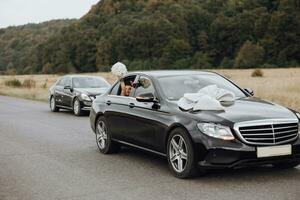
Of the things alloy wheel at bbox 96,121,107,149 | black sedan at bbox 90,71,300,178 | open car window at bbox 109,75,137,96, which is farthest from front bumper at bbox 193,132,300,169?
alloy wheel at bbox 96,121,107,149

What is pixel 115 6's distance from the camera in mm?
111625

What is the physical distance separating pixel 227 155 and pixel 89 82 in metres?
14.0

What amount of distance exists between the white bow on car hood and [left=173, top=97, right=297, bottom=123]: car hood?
0.08m

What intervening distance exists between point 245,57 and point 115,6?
2970cm

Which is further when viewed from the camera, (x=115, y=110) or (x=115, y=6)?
(x=115, y=6)

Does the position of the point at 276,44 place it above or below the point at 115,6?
below

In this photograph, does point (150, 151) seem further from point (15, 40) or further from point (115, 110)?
point (15, 40)

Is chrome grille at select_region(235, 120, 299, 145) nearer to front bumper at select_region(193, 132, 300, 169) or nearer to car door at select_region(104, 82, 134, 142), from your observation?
front bumper at select_region(193, 132, 300, 169)

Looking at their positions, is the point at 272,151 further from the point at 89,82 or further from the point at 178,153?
the point at 89,82

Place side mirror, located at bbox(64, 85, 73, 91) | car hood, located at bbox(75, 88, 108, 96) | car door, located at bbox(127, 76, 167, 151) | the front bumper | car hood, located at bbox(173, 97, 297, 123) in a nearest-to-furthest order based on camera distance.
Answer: the front bumper → car hood, located at bbox(173, 97, 297, 123) → car door, located at bbox(127, 76, 167, 151) → car hood, located at bbox(75, 88, 108, 96) → side mirror, located at bbox(64, 85, 73, 91)

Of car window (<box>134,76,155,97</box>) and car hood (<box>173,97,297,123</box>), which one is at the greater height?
car window (<box>134,76,155,97</box>)

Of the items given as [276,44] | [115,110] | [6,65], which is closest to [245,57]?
[276,44]

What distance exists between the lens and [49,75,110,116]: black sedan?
19.2 metres

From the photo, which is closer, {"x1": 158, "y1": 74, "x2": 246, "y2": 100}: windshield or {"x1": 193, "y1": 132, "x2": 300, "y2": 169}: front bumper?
{"x1": 193, "y1": 132, "x2": 300, "y2": 169}: front bumper
